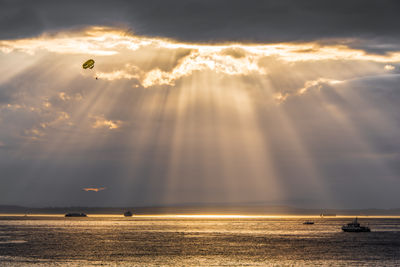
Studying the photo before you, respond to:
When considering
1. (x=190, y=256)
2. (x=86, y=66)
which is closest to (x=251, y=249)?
(x=190, y=256)

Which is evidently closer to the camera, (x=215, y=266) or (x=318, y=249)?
(x=215, y=266)

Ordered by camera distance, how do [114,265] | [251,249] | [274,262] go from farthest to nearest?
1. [251,249]
2. [274,262]
3. [114,265]

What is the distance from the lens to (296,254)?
16088 cm

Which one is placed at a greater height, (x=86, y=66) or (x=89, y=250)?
(x=86, y=66)

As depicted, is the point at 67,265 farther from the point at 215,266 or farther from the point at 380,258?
the point at 380,258

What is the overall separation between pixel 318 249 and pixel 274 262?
143 feet

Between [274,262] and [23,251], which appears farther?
[23,251]

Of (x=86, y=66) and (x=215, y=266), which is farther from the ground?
(x=86, y=66)

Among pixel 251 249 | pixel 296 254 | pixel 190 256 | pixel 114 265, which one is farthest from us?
pixel 251 249

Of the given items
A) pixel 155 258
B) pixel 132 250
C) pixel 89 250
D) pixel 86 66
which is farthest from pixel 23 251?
pixel 86 66

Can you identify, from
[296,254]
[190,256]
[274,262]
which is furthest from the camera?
[296,254]

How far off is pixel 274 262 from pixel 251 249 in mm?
36935

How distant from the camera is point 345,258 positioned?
151m

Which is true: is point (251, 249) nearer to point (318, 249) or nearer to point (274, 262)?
point (318, 249)
